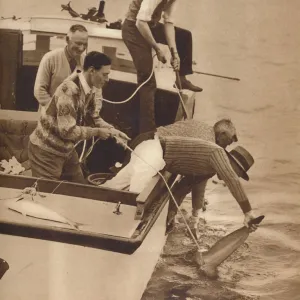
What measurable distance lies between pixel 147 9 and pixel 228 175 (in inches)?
25.6

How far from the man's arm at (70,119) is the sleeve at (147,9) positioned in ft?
1.13

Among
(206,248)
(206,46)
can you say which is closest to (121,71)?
(206,46)

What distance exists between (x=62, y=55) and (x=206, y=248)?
0.88m

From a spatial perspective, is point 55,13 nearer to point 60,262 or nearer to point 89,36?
point 89,36

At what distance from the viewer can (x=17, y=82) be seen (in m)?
2.25

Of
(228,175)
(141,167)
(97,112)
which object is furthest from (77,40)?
(228,175)

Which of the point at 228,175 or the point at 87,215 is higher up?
the point at 228,175

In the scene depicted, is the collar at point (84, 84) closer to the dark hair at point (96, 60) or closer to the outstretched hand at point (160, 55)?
the dark hair at point (96, 60)

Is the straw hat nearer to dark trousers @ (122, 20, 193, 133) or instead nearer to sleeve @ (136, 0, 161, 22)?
dark trousers @ (122, 20, 193, 133)

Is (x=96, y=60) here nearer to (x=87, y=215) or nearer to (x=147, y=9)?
(x=147, y=9)

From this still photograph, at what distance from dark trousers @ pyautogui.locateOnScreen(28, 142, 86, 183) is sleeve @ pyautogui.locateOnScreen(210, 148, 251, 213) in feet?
1.65

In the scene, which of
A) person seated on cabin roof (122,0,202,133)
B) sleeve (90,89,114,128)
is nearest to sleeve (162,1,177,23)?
person seated on cabin roof (122,0,202,133)

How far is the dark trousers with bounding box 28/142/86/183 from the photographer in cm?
222

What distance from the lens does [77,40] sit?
219 centimetres
